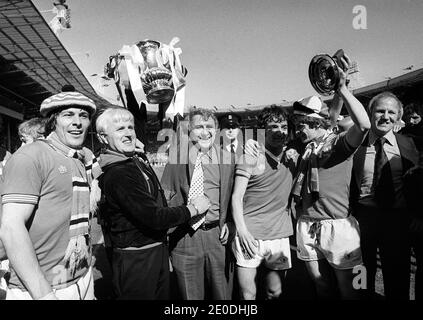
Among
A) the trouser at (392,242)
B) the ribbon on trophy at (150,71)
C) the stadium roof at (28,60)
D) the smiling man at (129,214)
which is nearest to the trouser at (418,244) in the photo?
the trouser at (392,242)

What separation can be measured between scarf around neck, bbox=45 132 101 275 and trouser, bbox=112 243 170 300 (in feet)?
0.70

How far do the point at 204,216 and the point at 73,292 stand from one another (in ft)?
3.50

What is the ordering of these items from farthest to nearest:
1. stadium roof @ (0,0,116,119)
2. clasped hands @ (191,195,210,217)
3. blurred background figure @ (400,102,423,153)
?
stadium roof @ (0,0,116,119) < blurred background figure @ (400,102,423,153) < clasped hands @ (191,195,210,217)

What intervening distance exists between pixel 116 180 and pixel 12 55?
1754cm

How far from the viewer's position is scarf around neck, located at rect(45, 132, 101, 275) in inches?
67.7

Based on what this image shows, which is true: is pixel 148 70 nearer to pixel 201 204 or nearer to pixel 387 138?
pixel 201 204

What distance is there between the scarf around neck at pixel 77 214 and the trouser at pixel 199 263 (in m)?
0.75

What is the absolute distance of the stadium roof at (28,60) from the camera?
11.7 meters

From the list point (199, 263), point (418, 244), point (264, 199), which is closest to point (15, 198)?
point (199, 263)

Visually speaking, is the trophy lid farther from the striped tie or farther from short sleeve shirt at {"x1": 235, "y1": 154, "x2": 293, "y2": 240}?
short sleeve shirt at {"x1": 235, "y1": 154, "x2": 293, "y2": 240}

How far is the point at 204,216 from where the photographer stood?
7.80 ft

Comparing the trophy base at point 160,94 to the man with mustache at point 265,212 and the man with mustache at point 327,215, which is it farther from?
the man with mustache at point 327,215

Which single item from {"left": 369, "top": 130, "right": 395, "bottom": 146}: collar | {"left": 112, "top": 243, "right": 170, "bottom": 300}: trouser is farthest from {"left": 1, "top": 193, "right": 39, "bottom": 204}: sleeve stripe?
{"left": 369, "top": 130, "right": 395, "bottom": 146}: collar

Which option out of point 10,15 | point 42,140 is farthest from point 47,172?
point 10,15
